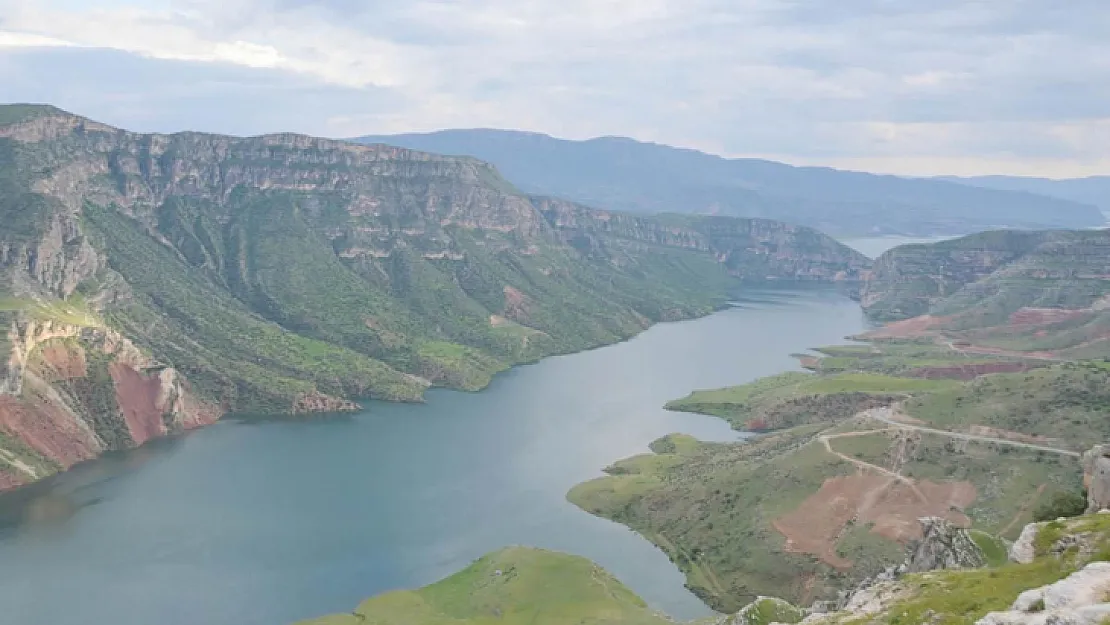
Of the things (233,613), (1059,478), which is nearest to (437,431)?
(233,613)

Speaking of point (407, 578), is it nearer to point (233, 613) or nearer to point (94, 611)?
point (233, 613)

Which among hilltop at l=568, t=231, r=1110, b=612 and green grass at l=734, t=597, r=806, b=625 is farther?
hilltop at l=568, t=231, r=1110, b=612

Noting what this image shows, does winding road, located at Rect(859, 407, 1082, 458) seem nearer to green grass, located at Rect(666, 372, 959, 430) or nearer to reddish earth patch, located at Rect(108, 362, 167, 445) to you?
green grass, located at Rect(666, 372, 959, 430)

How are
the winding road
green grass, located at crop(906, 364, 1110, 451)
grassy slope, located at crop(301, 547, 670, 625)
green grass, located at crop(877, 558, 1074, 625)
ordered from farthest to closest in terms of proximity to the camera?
1. green grass, located at crop(906, 364, 1110, 451)
2. the winding road
3. grassy slope, located at crop(301, 547, 670, 625)
4. green grass, located at crop(877, 558, 1074, 625)

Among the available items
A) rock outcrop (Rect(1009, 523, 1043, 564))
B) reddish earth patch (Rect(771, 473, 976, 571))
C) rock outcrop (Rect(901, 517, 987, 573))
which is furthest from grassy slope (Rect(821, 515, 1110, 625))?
reddish earth patch (Rect(771, 473, 976, 571))

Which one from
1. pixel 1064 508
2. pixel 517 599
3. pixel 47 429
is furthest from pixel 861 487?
pixel 47 429

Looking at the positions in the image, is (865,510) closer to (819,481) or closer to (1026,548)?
(819,481)
